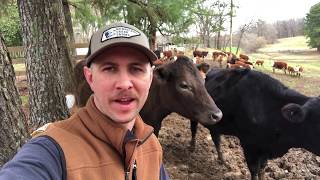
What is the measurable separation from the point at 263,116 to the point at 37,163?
5384 millimetres

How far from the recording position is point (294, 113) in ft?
18.4

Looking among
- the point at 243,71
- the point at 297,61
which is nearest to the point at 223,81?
the point at 243,71

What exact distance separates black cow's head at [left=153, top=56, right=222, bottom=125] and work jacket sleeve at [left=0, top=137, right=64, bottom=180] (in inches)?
170

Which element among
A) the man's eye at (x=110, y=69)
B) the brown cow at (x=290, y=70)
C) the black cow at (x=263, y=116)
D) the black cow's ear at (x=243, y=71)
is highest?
the man's eye at (x=110, y=69)

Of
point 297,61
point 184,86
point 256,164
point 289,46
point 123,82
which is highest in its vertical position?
point 123,82

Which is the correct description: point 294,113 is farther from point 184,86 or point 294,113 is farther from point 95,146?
point 95,146

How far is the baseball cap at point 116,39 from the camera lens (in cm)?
183

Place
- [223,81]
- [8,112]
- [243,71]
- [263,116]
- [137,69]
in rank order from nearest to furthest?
[137,69], [8,112], [263,116], [243,71], [223,81]

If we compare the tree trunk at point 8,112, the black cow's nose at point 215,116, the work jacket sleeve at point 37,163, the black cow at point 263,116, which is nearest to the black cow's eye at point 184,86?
the black cow's nose at point 215,116

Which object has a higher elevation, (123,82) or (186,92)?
(123,82)

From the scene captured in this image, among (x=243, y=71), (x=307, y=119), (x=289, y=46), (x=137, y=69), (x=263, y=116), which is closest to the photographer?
(x=137, y=69)

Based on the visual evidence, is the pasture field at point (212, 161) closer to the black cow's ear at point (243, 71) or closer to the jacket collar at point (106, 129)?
the black cow's ear at point (243, 71)

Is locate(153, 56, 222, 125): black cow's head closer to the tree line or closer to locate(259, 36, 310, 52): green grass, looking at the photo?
the tree line

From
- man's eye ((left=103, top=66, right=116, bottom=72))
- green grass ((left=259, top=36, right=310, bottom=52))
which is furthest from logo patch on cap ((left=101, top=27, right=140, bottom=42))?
green grass ((left=259, top=36, right=310, bottom=52))
